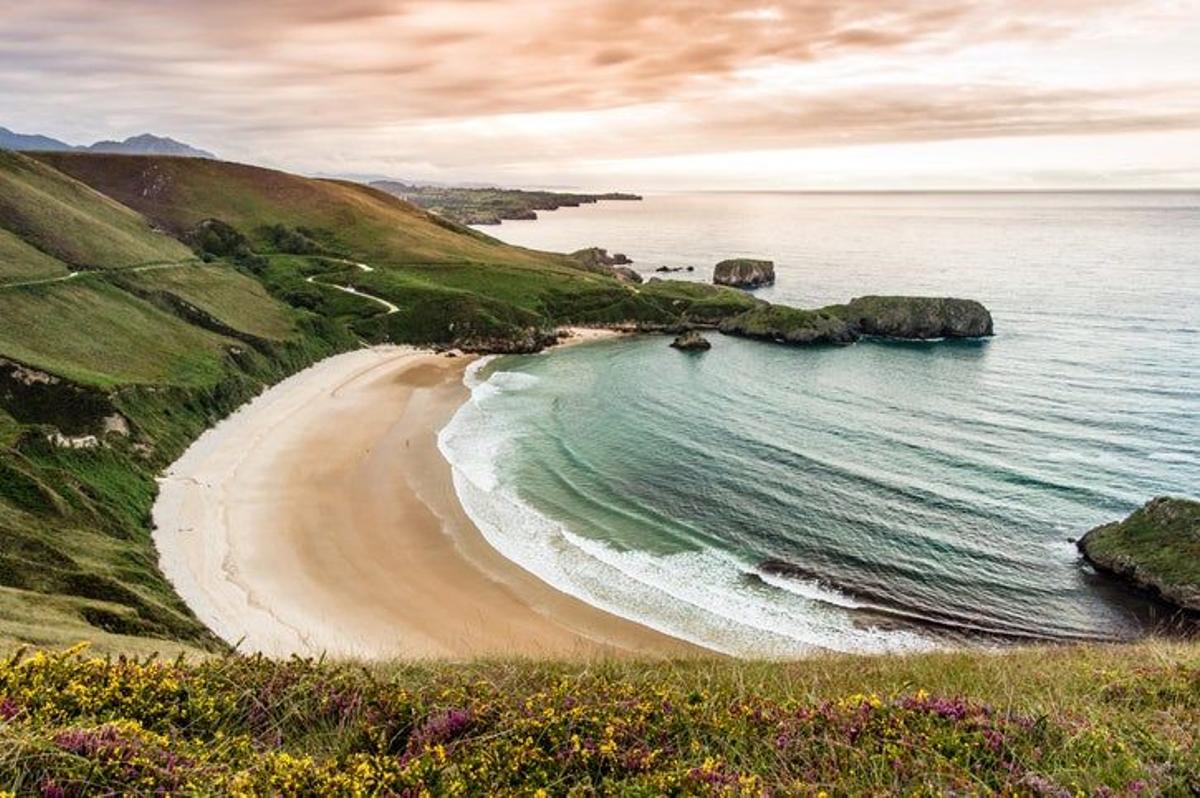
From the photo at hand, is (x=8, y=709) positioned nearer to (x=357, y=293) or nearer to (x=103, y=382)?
(x=103, y=382)

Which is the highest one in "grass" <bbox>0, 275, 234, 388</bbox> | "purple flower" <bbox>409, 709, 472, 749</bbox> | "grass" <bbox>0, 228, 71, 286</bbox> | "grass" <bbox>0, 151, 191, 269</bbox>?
"grass" <bbox>0, 151, 191, 269</bbox>

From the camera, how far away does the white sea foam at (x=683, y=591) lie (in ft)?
107

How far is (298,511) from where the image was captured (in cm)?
4459

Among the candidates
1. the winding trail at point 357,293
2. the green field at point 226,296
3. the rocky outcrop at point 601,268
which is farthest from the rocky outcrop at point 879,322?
Answer: the green field at point 226,296

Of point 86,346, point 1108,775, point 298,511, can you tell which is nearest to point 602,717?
point 1108,775

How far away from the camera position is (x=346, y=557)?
39406mm

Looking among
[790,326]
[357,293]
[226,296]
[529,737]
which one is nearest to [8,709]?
[529,737]

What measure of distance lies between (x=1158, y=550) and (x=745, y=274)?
122 meters

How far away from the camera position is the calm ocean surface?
35.4 metres

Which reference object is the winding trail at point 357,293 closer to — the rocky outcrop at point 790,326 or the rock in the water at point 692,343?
the rock in the water at point 692,343

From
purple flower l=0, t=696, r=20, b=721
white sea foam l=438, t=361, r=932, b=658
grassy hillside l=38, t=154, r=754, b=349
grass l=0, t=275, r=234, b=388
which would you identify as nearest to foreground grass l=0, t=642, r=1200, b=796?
purple flower l=0, t=696, r=20, b=721

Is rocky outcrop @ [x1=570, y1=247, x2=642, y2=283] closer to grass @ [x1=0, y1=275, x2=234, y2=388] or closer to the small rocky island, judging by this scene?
grass @ [x1=0, y1=275, x2=234, y2=388]

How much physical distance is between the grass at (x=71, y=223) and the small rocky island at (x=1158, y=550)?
92434 millimetres

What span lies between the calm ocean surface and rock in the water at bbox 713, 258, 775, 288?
5893 centimetres
